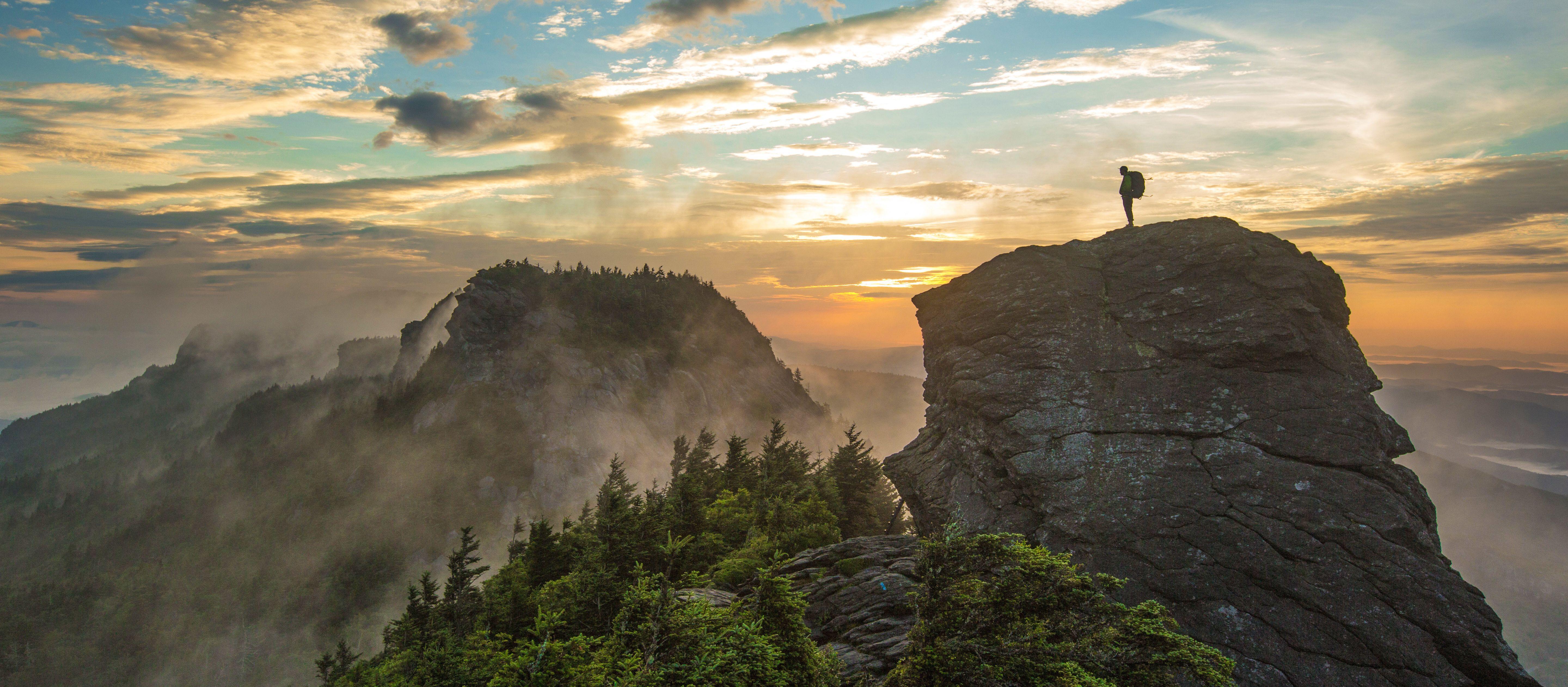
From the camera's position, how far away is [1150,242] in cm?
2200

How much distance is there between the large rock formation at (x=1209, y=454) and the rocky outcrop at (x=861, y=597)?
214 cm

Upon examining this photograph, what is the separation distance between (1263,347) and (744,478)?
3153 cm

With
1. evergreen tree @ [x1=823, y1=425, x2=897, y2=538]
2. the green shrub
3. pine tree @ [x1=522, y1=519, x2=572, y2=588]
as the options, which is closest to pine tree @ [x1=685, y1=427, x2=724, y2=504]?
pine tree @ [x1=522, y1=519, x2=572, y2=588]

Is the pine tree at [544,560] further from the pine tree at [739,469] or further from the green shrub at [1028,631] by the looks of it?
the green shrub at [1028,631]

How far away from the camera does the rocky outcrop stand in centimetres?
1528

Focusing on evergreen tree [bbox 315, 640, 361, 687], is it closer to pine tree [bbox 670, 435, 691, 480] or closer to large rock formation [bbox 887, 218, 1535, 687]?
pine tree [bbox 670, 435, 691, 480]

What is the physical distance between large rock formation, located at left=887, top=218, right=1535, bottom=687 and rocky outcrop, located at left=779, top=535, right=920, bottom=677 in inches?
84.3

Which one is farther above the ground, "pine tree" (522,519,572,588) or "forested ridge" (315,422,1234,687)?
"forested ridge" (315,422,1234,687)

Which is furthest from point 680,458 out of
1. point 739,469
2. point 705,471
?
point 739,469

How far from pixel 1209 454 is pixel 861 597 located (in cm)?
1041

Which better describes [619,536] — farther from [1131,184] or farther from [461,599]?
[1131,184]

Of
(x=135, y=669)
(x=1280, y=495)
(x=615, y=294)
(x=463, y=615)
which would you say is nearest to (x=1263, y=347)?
(x=1280, y=495)

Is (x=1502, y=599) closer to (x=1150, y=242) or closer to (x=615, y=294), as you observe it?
(x=1150, y=242)

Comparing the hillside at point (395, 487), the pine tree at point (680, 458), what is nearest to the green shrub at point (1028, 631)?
the pine tree at point (680, 458)
